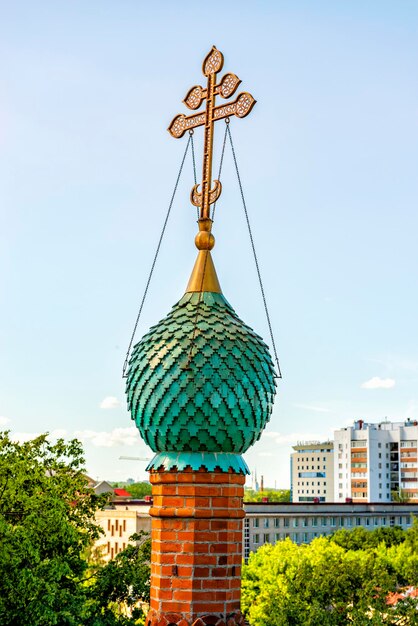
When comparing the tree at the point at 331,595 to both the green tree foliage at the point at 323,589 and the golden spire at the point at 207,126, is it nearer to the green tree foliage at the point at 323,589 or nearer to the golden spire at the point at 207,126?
the green tree foliage at the point at 323,589

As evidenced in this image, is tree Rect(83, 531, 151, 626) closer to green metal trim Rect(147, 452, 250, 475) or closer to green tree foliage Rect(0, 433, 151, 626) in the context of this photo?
green tree foliage Rect(0, 433, 151, 626)

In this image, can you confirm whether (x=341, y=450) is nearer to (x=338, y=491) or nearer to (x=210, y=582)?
(x=338, y=491)

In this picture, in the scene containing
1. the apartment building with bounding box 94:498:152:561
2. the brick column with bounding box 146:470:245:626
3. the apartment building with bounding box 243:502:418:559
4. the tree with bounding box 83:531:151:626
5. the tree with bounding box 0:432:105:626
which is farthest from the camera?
the apartment building with bounding box 243:502:418:559

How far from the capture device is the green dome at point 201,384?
8805mm

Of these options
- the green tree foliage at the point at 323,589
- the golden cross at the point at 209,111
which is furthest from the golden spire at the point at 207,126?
the green tree foliage at the point at 323,589

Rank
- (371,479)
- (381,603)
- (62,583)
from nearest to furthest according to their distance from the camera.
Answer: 1. (62,583)
2. (381,603)
3. (371,479)

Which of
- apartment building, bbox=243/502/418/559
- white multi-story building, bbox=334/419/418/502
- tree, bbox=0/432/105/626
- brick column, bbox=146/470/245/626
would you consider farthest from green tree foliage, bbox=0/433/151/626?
white multi-story building, bbox=334/419/418/502

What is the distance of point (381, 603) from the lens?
3017 cm

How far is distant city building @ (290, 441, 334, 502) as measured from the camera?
141 m

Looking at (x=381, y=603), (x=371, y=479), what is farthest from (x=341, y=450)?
(x=381, y=603)

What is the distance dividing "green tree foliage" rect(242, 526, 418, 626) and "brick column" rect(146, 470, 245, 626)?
21.6 meters

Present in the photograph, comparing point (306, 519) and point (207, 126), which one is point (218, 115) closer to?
point (207, 126)

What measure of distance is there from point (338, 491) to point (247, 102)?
118m

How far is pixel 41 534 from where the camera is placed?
1830 centimetres
